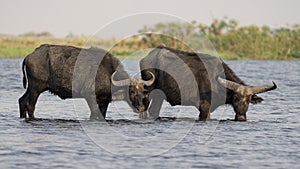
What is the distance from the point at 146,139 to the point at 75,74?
3229 millimetres

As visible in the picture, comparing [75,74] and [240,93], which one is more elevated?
[75,74]

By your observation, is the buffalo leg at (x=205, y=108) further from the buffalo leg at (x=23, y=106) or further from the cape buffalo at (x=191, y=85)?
the buffalo leg at (x=23, y=106)

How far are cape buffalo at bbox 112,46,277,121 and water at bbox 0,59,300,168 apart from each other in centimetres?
48

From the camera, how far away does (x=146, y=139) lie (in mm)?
14617

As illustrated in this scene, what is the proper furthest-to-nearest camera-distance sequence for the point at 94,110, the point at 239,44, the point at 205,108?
the point at 239,44 < the point at 205,108 < the point at 94,110

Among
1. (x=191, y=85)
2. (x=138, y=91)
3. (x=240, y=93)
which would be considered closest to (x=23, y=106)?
(x=138, y=91)

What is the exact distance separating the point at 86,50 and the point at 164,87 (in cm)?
198

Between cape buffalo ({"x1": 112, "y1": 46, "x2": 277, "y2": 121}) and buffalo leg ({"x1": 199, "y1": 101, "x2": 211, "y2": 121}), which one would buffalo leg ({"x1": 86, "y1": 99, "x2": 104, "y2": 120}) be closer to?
cape buffalo ({"x1": 112, "y1": 46, "x2": 277, "y2": 121})

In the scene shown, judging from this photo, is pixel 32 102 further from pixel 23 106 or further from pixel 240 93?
pixel 240 93

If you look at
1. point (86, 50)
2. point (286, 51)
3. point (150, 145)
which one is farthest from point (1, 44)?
A: point (150, 145)

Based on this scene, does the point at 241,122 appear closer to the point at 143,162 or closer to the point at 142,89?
the point at 142,89

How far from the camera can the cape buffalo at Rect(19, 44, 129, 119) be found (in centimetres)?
1694

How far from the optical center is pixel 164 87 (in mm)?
17484

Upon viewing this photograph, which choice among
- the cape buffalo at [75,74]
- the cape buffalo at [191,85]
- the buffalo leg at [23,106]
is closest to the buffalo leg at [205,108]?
the cape buffalo at [191,85]
